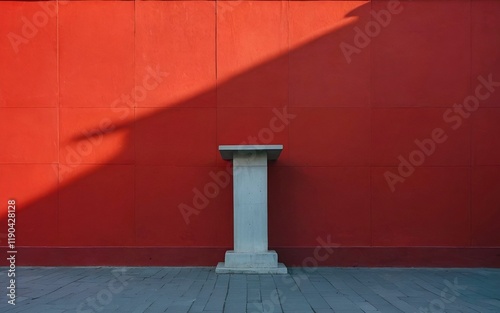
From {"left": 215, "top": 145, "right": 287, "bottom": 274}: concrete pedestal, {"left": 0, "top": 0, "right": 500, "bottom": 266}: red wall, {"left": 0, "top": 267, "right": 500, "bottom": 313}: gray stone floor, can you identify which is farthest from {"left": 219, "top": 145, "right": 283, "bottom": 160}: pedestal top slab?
{"left": 0, "top": 267, "right": 500, "bottom": 313}: gray stone floor

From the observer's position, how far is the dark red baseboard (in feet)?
31.5

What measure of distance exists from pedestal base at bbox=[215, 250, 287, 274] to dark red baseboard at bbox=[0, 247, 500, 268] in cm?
79

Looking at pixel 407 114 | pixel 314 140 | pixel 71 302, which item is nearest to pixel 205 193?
pixel 314 140

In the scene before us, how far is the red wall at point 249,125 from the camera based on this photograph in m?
9.67

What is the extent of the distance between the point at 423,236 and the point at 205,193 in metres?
4.51

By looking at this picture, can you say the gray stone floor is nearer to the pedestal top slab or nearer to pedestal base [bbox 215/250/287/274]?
pedestal base [bbox 215/250/287/274]

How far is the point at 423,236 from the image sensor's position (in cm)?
968

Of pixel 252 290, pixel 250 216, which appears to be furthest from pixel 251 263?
pixel 252 290

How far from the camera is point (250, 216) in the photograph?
897 cm

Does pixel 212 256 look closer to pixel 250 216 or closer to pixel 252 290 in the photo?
pixel 250 216

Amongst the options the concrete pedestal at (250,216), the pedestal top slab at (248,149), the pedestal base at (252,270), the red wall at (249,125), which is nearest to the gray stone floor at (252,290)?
the pedestal base at (252,270)

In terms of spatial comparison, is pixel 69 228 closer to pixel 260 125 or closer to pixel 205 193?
pixel 205 193

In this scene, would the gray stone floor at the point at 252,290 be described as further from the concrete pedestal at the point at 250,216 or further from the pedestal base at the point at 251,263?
the concrete pedestal at the point at 250,216

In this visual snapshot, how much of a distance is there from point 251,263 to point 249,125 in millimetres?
2779
